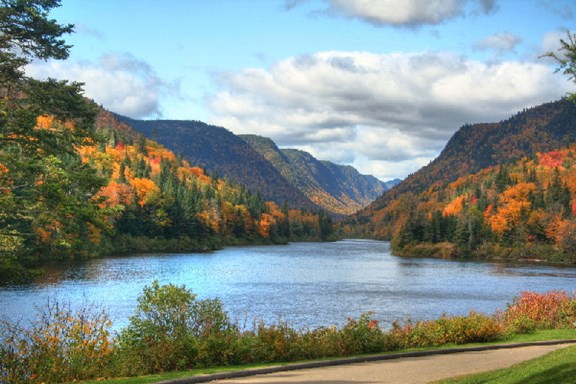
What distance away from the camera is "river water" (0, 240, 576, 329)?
4722 cm

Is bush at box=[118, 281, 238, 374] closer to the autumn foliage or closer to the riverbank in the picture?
the riverbank

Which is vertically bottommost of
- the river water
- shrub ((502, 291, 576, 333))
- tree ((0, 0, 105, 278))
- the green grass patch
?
the river water

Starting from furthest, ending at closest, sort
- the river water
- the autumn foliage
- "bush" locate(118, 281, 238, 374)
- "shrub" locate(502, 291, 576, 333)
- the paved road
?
the autumn foliage → the river water → "shrub" locate(502, 291, 576, 333) → "bush" locate(118, 281, 238, 374) → the paved road

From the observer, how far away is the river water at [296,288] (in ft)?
155

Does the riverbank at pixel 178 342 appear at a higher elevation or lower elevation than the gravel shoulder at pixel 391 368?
higher

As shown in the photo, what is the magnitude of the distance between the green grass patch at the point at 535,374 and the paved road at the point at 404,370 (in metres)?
1.21

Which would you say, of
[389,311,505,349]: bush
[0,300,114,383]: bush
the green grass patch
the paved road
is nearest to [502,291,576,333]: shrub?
[389,311,505,349]: bush

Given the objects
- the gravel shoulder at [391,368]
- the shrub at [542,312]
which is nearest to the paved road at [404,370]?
the gravel shoulder at [391,368]

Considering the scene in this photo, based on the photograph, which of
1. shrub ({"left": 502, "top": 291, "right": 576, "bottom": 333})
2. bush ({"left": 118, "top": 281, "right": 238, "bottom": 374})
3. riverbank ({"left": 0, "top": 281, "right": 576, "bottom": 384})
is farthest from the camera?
shrub ({"left": 502, "top": 291, "right": 576, "bottom": 333})

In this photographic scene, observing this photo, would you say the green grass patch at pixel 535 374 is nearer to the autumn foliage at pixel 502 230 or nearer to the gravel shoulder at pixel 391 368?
the gravel shoulder at pixel 391 368

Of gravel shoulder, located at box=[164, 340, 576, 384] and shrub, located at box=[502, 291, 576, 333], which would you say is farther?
shrub, located at box=[502, 291, 576, 333]

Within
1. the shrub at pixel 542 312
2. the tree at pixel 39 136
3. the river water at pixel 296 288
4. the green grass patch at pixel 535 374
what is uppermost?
the tree at pixel 39 136

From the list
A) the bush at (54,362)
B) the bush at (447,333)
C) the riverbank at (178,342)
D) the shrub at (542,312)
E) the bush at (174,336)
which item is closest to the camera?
the bush at (54,362)

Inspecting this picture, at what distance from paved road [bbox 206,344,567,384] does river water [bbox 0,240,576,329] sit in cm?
1209
